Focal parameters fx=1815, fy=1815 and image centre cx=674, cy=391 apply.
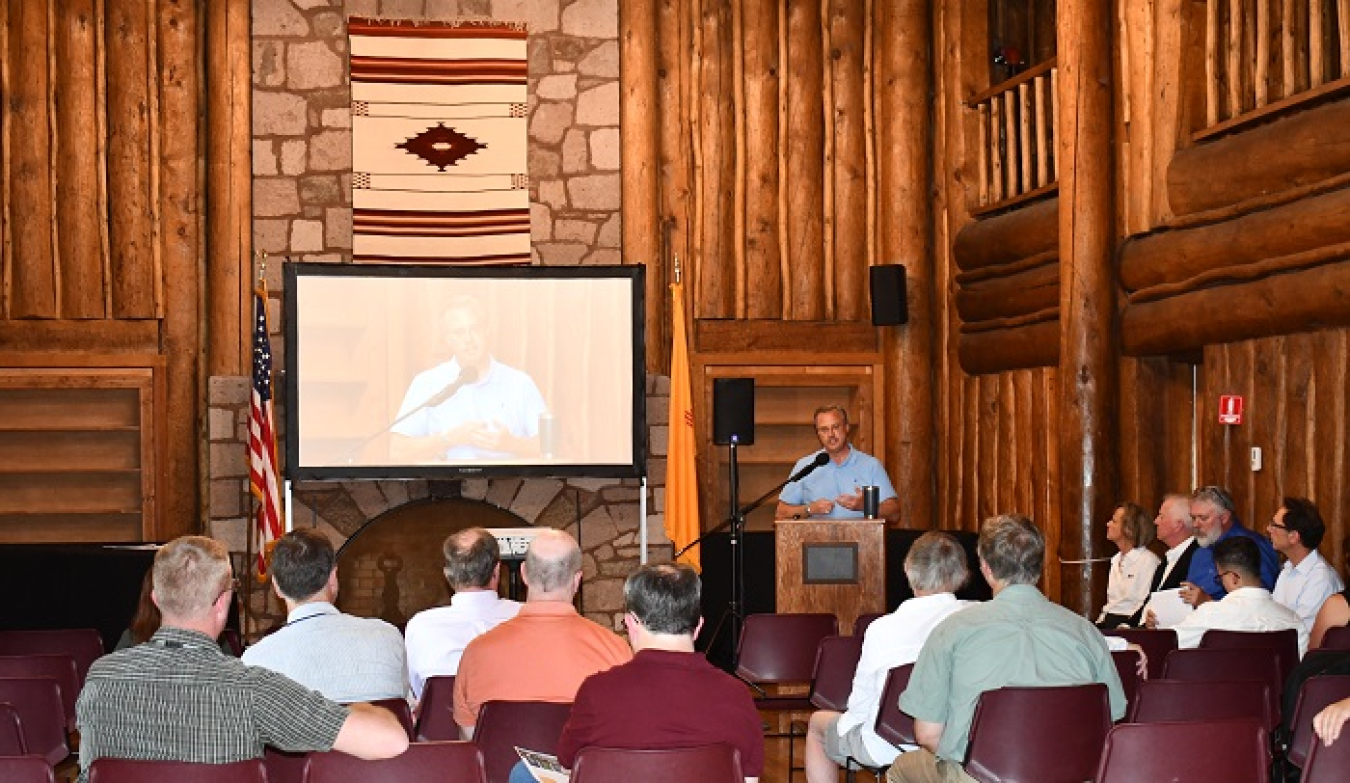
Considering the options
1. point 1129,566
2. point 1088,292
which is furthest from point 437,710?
point 1088,292

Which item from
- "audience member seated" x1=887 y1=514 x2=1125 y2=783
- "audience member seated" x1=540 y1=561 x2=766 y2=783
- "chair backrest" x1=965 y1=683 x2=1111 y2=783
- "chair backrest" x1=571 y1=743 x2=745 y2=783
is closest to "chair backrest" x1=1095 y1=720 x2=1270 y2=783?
"chair backrest" x1=965 y1=683 x2=1111 y2=783

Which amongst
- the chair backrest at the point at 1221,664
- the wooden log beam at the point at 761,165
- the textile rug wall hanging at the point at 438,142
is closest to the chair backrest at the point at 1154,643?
the chair backrest at the point at 1221,664

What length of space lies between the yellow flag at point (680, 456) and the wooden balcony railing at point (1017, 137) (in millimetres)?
2234

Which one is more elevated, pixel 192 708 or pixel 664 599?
pixel 664 599

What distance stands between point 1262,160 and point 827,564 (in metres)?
2.90

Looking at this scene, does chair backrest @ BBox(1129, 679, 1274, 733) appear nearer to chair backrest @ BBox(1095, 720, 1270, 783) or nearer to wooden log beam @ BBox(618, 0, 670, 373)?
chair backrest @ BBox(1095, 720, 1270, 783)

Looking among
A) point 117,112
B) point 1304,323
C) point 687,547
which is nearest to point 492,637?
point 1304,323

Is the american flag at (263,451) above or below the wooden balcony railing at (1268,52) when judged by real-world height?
below

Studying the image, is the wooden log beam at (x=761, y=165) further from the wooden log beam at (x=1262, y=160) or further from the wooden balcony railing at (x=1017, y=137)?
the wooden log beam at (x=1262, y=160)

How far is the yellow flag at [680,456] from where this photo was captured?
11.5m

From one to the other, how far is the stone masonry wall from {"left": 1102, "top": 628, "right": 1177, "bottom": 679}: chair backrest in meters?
5.96

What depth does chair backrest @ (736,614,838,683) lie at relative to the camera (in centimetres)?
687

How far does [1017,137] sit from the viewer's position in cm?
1193

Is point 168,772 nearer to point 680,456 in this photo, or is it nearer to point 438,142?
point 680,456
